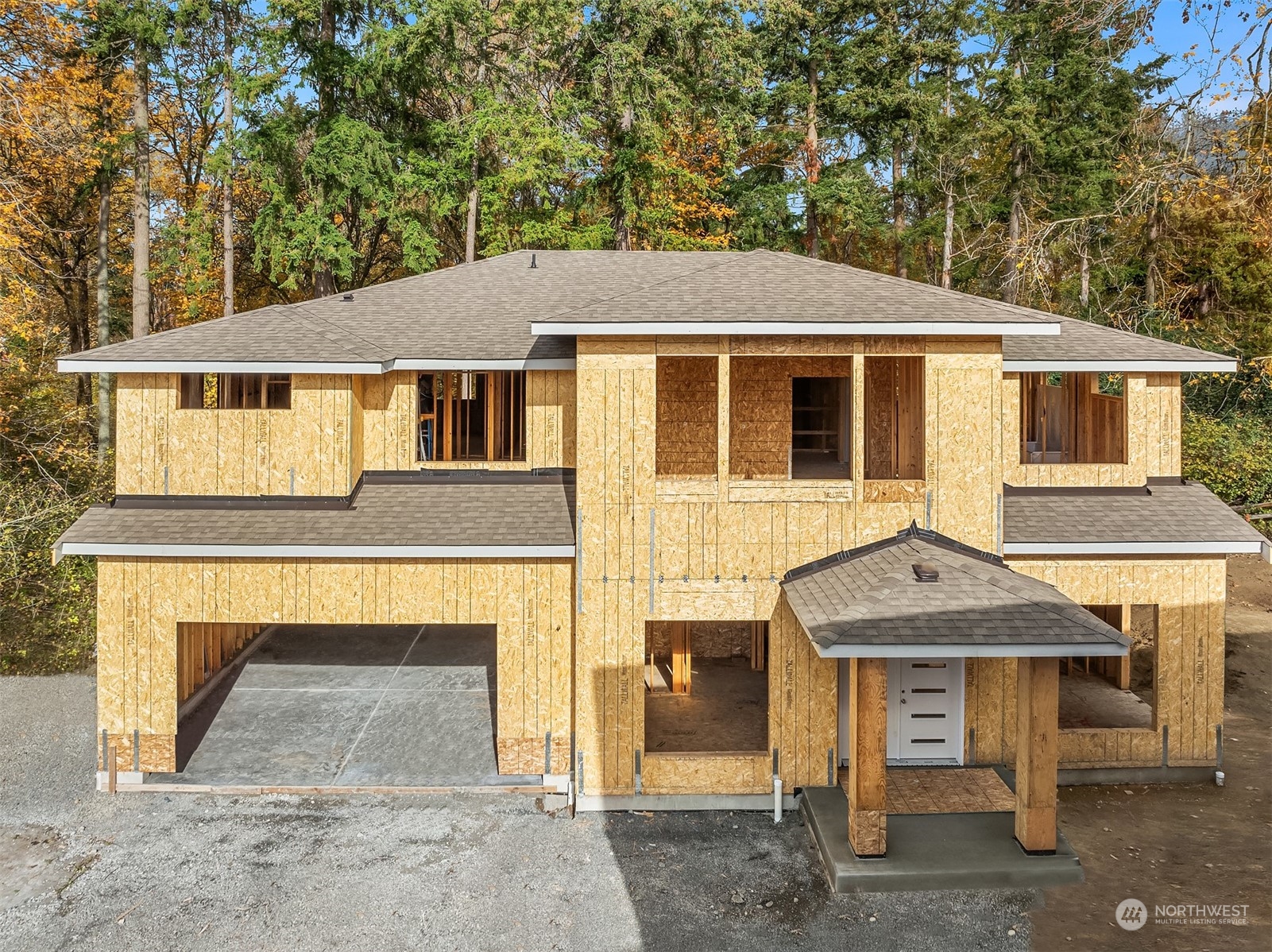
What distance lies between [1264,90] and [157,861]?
15422 mm

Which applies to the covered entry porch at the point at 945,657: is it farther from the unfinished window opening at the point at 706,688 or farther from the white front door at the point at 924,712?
the unfinished window opening at the point at 706,688

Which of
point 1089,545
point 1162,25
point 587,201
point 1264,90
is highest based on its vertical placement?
point 587,201

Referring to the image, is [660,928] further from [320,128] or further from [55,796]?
[320,128]

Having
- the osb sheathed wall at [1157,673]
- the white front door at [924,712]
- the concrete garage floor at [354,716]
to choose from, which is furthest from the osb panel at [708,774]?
the osb sheathed wall at [1157,673]

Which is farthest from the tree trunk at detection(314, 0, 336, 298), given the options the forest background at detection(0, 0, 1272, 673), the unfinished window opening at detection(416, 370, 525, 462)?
the unfinished window opening at detection(416, 370, 525, 462)

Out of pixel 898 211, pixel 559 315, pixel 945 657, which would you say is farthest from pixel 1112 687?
pixel 898 211

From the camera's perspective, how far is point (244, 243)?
2850 cm

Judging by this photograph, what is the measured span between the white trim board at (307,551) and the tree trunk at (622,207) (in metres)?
16.9

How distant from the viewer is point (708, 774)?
10242 millimetres

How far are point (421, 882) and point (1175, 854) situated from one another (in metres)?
7.90

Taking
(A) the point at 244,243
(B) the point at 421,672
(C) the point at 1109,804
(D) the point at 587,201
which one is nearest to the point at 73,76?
(A) the point at 244,243

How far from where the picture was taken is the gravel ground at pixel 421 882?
25.6ft

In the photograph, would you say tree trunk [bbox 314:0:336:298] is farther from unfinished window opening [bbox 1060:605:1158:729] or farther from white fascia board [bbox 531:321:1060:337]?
unfinished window opening [bbox 1060:605:1158:729]

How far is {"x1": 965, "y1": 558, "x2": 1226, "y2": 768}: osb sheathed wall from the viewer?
10.7m
